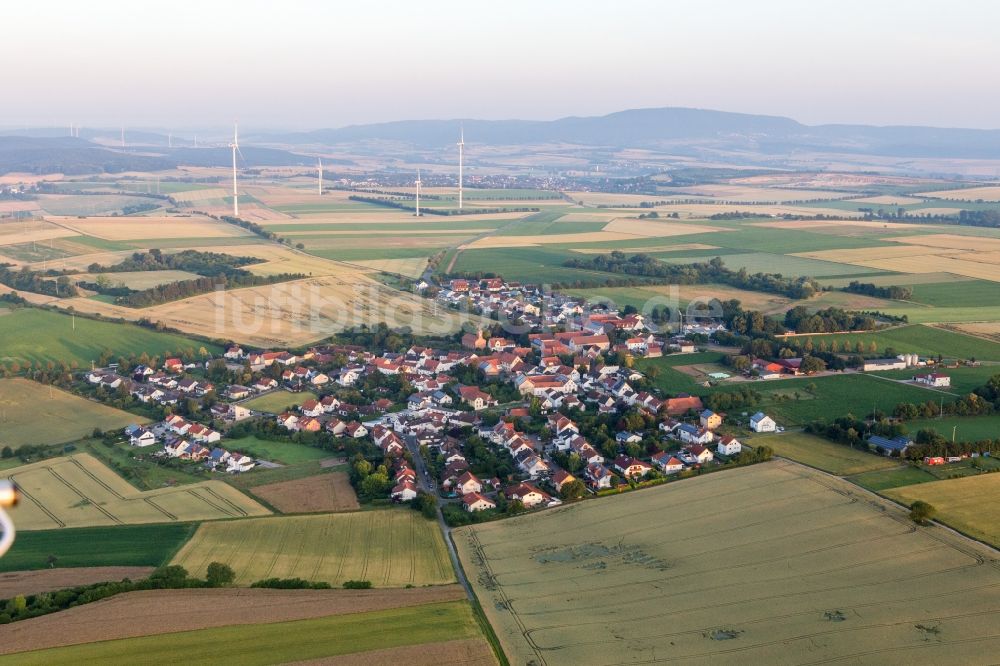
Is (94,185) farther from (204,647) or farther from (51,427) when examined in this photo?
(204,647)

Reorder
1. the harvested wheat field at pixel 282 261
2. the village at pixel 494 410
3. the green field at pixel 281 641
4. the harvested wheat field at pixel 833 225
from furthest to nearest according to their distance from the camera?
the harvested wheat field at pixel 833 225 → the harvested wheat field at pixel 282 261 → the village at pixel 494 410 → the green field at pixel 281 641

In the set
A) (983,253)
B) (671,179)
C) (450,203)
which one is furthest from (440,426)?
(671,179)

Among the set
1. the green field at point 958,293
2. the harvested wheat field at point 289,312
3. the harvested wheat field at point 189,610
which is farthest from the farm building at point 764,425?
the green field at point 958,293

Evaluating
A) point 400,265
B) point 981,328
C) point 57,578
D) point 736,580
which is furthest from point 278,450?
point 400,265

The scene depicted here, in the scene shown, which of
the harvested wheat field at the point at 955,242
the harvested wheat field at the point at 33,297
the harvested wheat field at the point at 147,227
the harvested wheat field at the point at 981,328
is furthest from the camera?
the harvested wheat field at the point at 147,227

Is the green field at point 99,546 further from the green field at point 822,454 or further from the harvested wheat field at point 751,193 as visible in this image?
the harvested wheat field at point 751,193

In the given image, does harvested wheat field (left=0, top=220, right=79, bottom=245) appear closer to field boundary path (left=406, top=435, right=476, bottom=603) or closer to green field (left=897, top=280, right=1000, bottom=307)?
field boundary path (left=406, top=435, right=476, bottom=603)

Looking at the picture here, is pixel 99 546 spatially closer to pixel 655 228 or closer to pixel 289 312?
pixel 289 312
